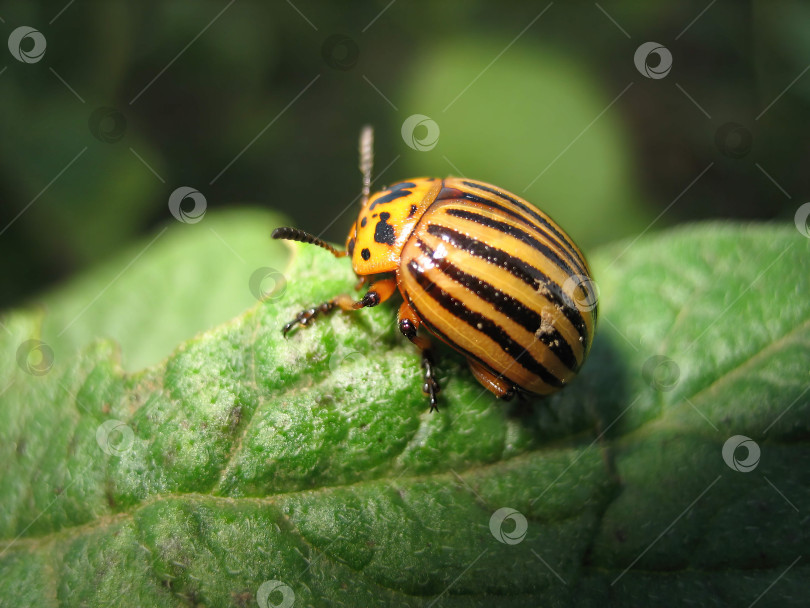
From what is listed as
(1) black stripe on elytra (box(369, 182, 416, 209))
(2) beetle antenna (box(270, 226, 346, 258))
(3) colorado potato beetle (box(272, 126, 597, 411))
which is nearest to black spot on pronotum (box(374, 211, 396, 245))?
(3) colorado potato beetle (box(272, 126, 597, 411))

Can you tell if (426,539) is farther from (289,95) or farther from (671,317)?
(289,95)

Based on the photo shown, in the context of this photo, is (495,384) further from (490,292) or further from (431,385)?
(490,292)

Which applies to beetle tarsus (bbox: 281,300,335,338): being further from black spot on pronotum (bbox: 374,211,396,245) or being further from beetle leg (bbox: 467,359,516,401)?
beetle leg (bbox: 467,359,516,401)

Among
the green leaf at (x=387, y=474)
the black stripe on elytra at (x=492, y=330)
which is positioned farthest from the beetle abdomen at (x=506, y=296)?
the green leaf at (x=387, y=474)

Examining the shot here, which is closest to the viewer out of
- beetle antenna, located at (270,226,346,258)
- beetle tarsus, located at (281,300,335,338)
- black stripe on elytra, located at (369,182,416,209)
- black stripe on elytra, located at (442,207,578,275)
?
beetle tarsus, located at (281,300,335,338)

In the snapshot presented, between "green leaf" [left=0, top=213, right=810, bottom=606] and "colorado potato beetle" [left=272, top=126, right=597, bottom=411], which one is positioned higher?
"colorado potato beetle" [left=272, top=126, right=597, bottom=411]

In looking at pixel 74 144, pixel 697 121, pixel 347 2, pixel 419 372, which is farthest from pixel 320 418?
pixel 697 121

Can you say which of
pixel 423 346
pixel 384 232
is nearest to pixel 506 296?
pixel 423 346
